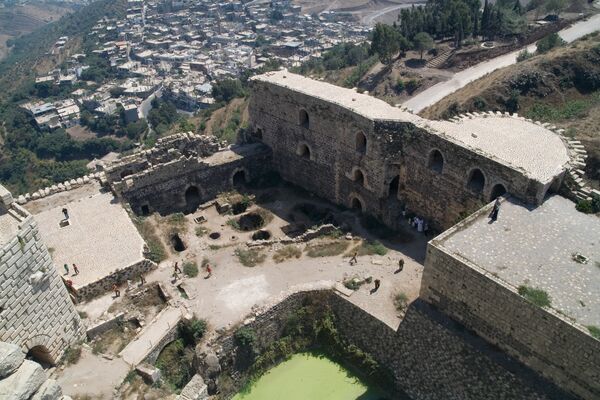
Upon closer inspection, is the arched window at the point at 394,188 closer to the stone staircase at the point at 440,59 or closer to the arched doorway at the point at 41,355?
the arched doorway at the point at 41,355

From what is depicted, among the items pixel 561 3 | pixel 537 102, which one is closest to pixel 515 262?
pixel 537 102

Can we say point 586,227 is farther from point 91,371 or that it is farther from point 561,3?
point 561,3

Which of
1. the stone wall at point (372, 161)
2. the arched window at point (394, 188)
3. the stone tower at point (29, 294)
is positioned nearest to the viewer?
the stone tower at point (29, 294)

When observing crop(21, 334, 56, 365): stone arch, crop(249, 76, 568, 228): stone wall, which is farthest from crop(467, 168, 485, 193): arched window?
crop(21, 334, 56, 365): stone arch

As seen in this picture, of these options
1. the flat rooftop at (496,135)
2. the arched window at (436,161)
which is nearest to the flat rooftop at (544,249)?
the flat rooftop at (496,135)

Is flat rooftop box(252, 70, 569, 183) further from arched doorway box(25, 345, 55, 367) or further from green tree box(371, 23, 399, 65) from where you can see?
green tree box(371, 23, 399, 65)

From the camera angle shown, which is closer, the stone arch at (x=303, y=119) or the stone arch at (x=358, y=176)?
the stone arch at (x=358, y=176)
